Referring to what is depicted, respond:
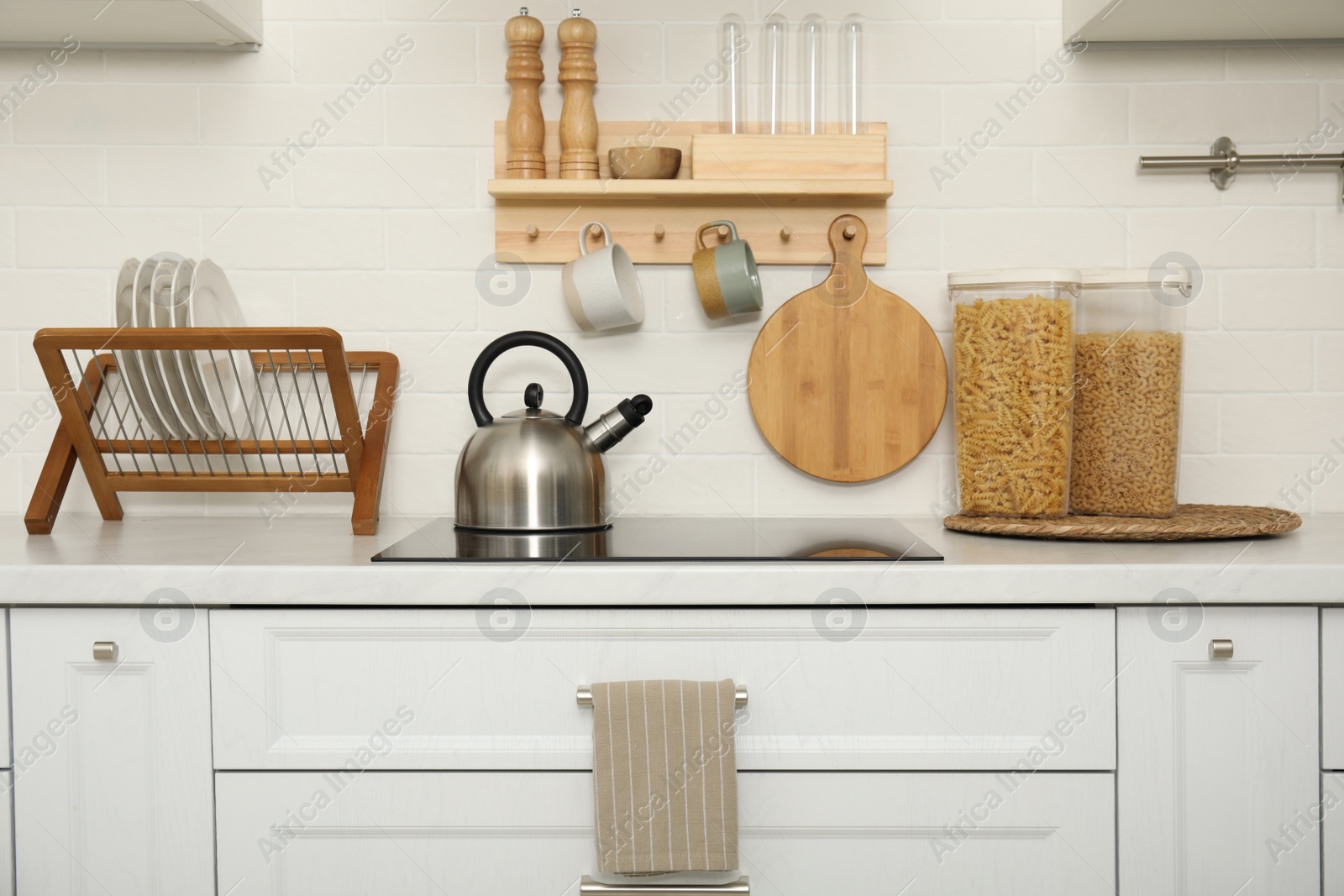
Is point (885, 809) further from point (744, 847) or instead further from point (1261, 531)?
point (1261, 531)

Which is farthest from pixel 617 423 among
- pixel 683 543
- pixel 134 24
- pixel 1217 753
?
pixel 134 24

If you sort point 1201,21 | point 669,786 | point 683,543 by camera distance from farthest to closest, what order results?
point 1201,21, point 683,543, point 669,786

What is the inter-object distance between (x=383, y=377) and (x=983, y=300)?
0.87 m

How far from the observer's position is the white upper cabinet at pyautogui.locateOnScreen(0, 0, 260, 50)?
Result: 139cm

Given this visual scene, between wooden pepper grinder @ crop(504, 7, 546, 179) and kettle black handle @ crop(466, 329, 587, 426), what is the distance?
264 millimetres

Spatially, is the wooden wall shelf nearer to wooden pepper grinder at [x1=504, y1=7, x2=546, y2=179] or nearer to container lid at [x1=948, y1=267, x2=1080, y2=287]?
wooden pepper grinder at [x1=504, y1=7, x2=546, y2=179]

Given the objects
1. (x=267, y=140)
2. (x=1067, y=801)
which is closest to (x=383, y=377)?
(x=267, y=140)

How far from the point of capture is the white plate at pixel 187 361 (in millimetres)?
1314

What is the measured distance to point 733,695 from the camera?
101cm

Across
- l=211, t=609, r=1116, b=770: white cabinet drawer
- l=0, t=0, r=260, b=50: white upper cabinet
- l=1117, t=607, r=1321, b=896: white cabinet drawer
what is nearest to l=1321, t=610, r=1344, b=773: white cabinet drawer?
l=1117, t=607, r=1321, b=896: white cabinet drawer

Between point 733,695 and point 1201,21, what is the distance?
3.85ft

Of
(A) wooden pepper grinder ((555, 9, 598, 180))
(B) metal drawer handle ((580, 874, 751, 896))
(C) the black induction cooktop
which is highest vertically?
(A) wooden pepper grinder ((555, 9, 598, 180))

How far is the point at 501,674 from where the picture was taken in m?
1.04

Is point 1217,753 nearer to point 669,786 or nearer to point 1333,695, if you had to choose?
point 1333,695
